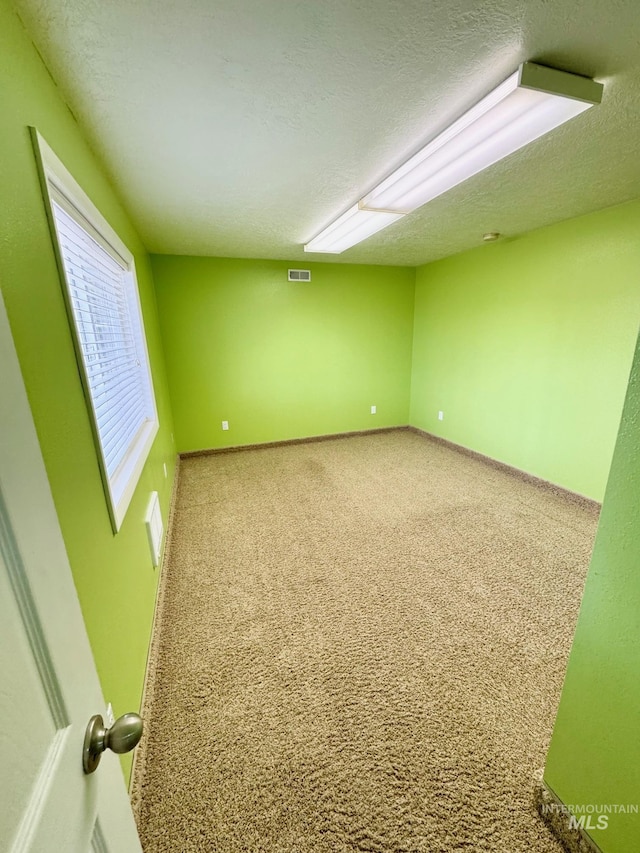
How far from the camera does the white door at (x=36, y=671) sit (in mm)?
345

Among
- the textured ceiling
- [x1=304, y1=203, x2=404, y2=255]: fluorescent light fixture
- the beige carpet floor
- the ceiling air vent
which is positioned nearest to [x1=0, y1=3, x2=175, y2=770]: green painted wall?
the textured ceiling

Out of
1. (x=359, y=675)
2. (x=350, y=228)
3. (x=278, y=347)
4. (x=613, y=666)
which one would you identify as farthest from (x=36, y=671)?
(x=278, y=347)

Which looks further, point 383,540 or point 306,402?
point 306,402

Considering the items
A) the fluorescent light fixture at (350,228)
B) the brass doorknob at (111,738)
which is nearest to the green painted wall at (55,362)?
the brass doorknob at (111,738)

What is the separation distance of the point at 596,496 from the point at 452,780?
95.7 inches

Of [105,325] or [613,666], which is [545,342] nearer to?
[613,666]

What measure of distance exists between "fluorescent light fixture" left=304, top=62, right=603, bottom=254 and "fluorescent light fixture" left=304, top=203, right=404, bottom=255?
14 centimetres

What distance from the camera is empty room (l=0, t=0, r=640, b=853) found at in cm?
75

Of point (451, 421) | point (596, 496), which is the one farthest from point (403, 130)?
point (451, 421)

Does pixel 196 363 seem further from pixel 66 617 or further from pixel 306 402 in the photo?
pixel 66 617

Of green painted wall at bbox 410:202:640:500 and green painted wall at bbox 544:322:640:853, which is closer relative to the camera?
green painted wall at bbox 544:322:640:853

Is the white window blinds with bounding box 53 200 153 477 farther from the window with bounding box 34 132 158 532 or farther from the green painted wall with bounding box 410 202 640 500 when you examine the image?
the green painted wall with bounding box 410 202 640 500

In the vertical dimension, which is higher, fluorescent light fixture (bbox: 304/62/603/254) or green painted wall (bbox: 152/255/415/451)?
fluorescent light fixture (bbox: 304/62/603/254)

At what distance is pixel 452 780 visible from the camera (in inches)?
42.9
